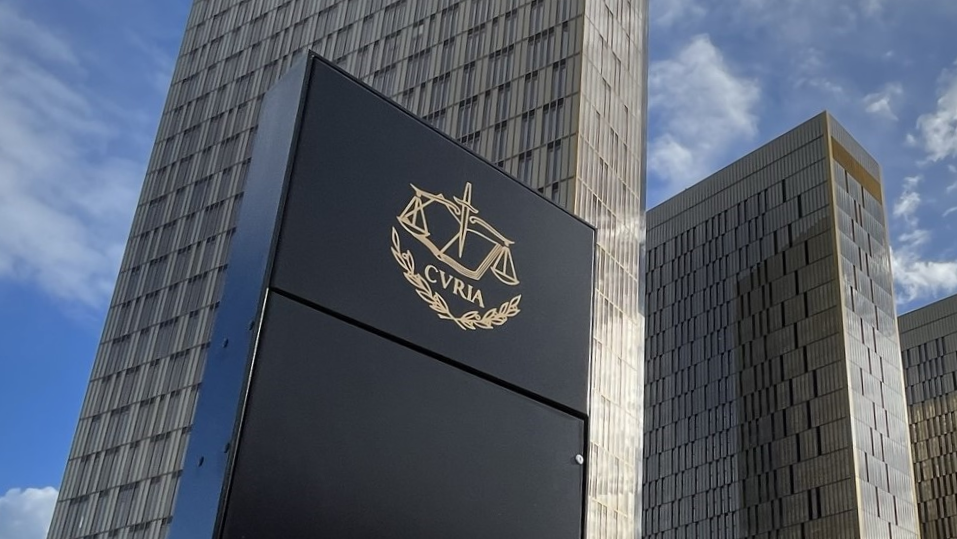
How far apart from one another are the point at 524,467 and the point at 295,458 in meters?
0.78

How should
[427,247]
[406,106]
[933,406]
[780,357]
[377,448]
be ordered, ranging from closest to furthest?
[377,448], [427,247], [406,106], [780,357], [933,406]

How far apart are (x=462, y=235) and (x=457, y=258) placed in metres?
0.07

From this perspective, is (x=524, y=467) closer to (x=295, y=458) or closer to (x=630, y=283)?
(x=295, y=458)

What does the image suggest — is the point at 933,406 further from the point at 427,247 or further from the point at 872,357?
the point at 427,247

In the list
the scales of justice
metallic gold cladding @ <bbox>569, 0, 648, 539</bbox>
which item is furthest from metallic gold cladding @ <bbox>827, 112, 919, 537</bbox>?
the scales of justice

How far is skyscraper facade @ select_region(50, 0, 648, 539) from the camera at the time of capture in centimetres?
4284

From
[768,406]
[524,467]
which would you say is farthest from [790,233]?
[524,467]

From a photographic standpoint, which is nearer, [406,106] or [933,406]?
[406,106]

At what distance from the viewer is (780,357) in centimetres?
7000

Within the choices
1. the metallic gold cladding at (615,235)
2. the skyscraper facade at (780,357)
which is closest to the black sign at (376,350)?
the metallic gold cladding at (615,235)

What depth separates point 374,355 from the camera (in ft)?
7.70

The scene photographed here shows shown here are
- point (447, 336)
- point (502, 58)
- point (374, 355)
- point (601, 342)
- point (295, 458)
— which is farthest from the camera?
point (502, 58)

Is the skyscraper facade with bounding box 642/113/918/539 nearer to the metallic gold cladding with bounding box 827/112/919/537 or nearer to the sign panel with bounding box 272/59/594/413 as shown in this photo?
the metallic gold cladding with bounding box 827/112/919/537

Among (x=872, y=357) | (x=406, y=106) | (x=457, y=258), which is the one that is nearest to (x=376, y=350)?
(x=457, y=258)
